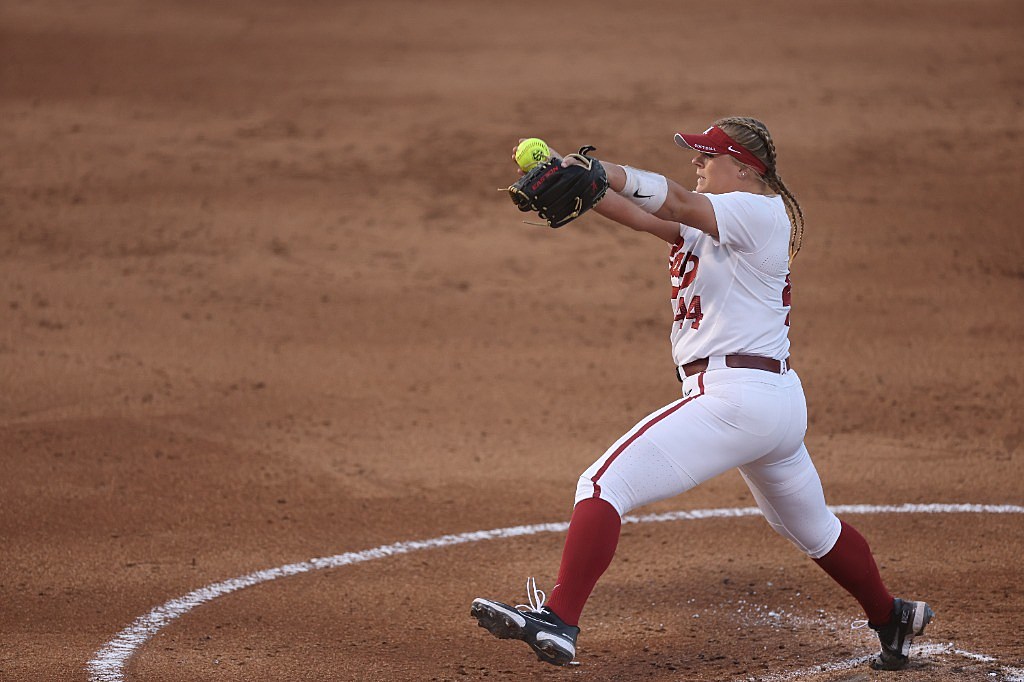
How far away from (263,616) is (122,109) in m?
8.73

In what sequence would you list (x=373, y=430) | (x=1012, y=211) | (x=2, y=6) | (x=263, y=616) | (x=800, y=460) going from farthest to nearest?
(x=2, y=6), (x=1012, y=211), (x=373, y=430), (x=263, y=616), (x=800, y=460)

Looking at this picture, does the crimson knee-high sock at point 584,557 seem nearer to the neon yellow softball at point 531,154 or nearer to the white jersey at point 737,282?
the white jersey at point 737,282

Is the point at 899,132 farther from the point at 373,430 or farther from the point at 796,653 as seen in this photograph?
the point at 796,653

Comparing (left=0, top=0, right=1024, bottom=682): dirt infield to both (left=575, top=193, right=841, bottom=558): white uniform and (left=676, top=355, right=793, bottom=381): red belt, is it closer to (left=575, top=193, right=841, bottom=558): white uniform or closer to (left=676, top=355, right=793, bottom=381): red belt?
(left=575, top=193, right=841, bottom=558): white uniform

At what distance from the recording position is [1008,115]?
12.2m

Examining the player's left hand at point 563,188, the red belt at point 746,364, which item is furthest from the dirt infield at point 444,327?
the player's left hand at point 563,188

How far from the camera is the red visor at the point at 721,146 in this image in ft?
12.5

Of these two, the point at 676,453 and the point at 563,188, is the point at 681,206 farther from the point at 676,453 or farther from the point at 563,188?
the point at 676,453

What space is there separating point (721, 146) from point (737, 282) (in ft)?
1.45

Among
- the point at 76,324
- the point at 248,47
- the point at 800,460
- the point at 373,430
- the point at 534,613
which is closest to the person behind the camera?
the point at 534,613

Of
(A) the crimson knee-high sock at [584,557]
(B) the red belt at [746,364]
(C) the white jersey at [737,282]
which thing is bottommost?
(A) the crimson knee-high sock at [584,557]

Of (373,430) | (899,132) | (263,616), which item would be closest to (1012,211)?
(899,132)

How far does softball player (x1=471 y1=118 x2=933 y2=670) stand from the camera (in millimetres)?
3510

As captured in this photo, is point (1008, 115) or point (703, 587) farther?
point (1008, 115)
